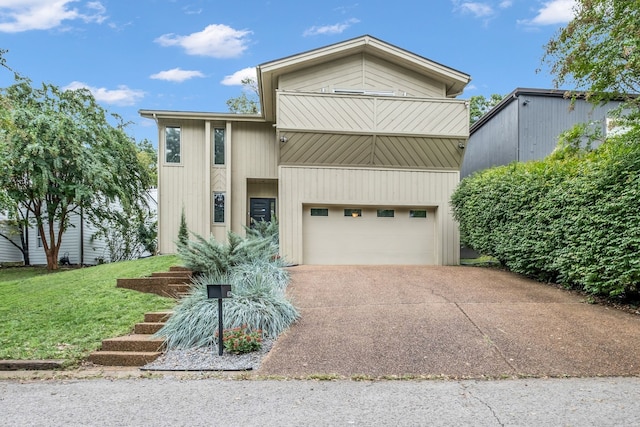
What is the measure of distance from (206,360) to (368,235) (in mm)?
7559

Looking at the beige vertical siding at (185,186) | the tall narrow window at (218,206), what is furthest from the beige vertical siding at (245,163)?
the beige vertical siding at (185,186)

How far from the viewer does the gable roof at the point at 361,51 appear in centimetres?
1144

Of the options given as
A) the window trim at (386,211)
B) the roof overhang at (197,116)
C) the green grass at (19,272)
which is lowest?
the green grass at (19,272)

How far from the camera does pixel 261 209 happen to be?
569 inches

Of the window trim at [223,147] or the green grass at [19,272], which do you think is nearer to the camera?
the window trim at [223,147]

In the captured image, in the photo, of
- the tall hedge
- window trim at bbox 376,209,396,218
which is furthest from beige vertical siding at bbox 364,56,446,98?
window trim at bbox 376,209,396,218

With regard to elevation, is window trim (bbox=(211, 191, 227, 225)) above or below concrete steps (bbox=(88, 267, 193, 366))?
above

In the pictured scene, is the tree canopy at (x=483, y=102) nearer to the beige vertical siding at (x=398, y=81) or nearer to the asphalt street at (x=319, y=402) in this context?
the beige vertical siding at (x=398, y=81)

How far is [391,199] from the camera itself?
11.9 meters

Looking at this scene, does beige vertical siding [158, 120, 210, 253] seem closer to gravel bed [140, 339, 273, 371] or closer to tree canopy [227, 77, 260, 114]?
gravel bed [140, 339, 273, 371]

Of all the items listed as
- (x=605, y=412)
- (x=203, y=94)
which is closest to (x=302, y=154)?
(x=605, y=412)

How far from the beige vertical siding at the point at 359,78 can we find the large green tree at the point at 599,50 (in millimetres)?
4449

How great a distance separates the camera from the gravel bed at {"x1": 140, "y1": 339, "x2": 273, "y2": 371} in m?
4.85

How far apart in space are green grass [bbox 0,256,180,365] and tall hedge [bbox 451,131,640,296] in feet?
24.4
